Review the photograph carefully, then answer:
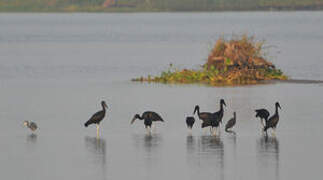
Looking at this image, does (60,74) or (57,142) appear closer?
(57,142)

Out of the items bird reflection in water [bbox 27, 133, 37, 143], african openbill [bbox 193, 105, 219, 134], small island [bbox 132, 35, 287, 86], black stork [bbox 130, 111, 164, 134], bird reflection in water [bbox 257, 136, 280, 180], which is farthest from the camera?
small island [bbox 132, 35, 287, 86]

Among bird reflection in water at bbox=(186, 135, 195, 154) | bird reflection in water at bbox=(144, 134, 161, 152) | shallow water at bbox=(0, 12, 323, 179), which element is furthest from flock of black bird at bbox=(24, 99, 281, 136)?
bird reflection in water at bbox=(186, 135, 195, 154)

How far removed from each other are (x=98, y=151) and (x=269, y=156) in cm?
342

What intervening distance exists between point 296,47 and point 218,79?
123 feet

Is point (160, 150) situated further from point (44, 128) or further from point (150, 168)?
point (44, 128)

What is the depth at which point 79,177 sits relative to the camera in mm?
19391

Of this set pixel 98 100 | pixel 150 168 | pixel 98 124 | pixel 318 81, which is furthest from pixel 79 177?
pixel 318 81

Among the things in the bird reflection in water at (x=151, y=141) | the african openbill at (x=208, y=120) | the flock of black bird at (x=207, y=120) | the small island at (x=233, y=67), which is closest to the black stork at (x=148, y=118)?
the flock of black bird at (x=207, y=120)

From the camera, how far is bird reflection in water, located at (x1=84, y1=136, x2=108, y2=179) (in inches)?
799

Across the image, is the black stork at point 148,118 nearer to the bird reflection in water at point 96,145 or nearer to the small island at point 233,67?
the bird reflection in water at point 96,145

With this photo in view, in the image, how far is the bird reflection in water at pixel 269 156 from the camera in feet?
64.7

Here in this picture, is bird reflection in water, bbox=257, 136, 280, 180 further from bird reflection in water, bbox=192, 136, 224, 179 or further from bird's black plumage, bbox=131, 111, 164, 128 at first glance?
bird's black plumage, bbox=131, 111, 164, 128

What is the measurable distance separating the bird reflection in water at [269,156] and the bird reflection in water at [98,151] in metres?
2.85

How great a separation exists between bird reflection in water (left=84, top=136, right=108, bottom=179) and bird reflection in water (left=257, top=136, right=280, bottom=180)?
9.34 feet
